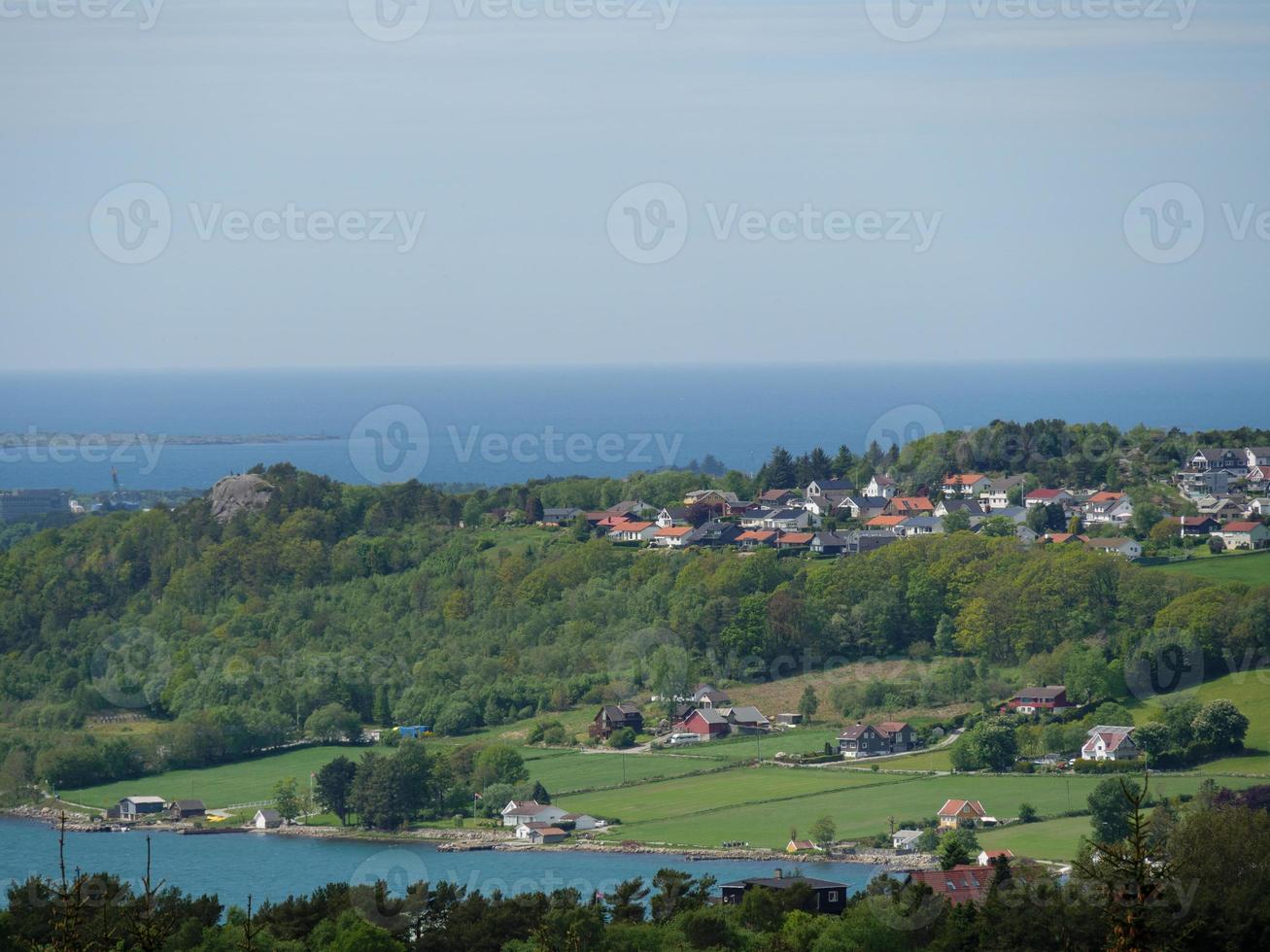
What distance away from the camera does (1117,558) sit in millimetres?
27156

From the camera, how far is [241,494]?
119 feet

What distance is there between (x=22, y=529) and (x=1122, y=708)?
84.4 ft

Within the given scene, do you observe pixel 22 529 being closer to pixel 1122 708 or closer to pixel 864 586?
pixel 864 586

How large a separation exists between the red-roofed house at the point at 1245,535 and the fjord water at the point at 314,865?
44.3ft

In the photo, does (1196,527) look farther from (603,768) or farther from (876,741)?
(603,768)

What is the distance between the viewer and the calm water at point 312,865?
58.5 ft

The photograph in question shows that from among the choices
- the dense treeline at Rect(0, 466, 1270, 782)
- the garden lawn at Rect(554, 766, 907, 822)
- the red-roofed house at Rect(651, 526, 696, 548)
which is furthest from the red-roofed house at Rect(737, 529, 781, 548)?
the garden lawn at Rect(554, 766, 907, 822)

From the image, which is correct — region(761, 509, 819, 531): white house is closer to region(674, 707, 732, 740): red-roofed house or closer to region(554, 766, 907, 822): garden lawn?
region(674, 707, 732, 740): red-roofed house

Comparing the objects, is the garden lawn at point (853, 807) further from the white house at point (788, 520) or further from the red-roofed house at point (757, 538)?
the white house at point (788, 520)

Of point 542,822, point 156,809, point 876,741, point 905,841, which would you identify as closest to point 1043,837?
point 905,841

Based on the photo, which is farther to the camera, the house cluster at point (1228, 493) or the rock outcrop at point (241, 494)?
the rock outcrop at point (241, 494)

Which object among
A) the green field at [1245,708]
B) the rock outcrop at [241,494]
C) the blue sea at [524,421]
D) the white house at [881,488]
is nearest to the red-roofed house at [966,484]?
the white house at [881,488]

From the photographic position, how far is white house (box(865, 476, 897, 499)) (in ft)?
113

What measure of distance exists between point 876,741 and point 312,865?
6790 millimetres
